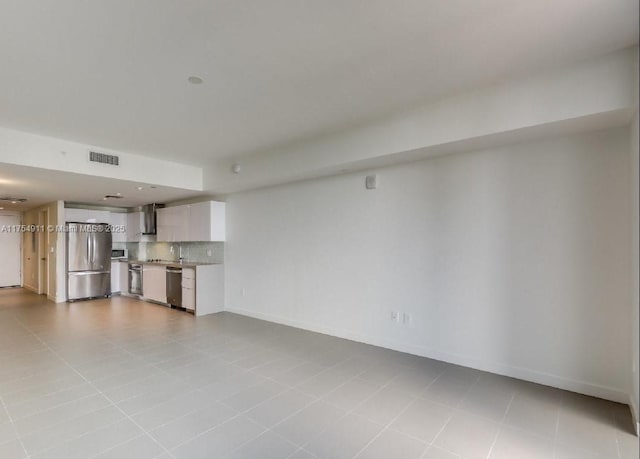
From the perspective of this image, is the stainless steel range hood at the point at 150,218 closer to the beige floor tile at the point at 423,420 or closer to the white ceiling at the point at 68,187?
the white ceiling at the point at 68,187

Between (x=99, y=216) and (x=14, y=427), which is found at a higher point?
(x=99, y=216)

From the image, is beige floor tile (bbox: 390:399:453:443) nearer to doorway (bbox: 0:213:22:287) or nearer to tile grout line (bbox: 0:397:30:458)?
tile grout line (bbox: 0:397:30:458)

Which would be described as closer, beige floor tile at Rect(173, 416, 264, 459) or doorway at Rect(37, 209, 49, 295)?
beige floor tile at Rect(173, 416, 264, 459)

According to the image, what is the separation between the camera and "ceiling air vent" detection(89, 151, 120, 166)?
4396 mm

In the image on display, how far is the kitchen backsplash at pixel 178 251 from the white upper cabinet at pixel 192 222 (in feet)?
1.03

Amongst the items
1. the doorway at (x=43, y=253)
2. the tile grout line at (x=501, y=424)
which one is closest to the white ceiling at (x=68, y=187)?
the doorway at (x=43, y=253)

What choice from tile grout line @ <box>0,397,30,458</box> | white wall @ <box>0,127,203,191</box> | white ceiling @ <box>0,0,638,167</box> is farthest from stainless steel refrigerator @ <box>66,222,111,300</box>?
tile grout line @ <box>0,397,30,458</box>

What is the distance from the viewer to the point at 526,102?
8.88ft

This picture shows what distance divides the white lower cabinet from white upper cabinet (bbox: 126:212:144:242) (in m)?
1.15

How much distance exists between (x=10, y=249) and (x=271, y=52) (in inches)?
450

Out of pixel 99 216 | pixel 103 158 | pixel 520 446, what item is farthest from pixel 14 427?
pixel 99 216

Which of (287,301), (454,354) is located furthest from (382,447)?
(287,301)

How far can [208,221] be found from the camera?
603 centimetres

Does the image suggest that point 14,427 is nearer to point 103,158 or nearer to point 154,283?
point 103,158
